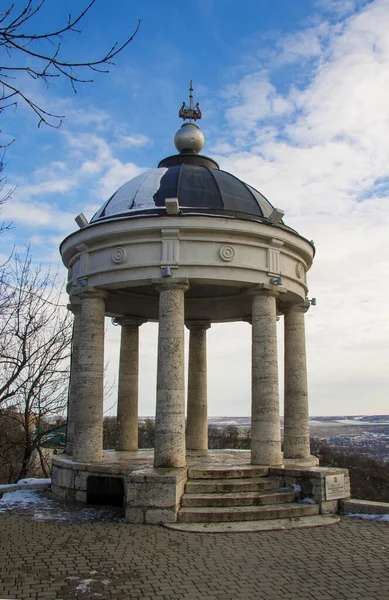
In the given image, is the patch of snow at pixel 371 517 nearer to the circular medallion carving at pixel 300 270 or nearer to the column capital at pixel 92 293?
the circular medallion carving at pixel 300 270

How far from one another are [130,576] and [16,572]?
6.13ft

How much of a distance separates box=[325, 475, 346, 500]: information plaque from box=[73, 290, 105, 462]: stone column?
684cm

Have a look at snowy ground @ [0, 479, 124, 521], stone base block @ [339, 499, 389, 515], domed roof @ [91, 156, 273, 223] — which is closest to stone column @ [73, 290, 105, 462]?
snowy ground @ [0, 479, 124, 521]

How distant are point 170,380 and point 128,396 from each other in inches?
285

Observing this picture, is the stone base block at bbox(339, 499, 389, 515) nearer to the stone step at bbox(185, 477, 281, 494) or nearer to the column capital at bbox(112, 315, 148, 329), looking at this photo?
the stone step at bbox(185, 477, 281, 494)

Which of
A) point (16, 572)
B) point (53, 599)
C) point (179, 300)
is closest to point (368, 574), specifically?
point (53, 599)

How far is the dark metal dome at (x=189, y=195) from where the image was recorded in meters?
16.6

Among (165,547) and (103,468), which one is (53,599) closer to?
(165,547)

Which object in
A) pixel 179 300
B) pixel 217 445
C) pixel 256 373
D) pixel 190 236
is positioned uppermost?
pixel 190 236

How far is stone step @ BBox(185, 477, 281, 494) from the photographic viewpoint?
13.4m

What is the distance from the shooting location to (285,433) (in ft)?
60.4

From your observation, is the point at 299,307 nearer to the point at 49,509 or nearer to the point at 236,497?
the point at 236,497

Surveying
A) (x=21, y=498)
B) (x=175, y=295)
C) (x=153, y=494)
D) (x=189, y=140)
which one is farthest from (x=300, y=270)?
(x=21, y=498)

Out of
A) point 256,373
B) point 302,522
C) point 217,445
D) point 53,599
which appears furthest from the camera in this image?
point 217,445
